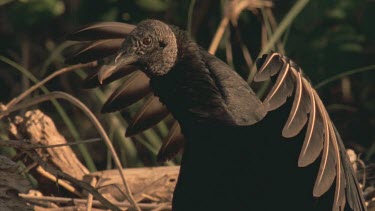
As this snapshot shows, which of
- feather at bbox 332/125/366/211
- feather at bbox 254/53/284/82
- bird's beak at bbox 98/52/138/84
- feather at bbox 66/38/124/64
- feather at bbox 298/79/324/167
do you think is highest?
feather at bbox 254/53/284/82

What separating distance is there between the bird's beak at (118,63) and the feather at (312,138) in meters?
0.61

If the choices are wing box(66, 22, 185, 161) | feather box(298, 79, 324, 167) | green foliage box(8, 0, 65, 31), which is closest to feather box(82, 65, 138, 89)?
wing box(66, 22, 185, 161)

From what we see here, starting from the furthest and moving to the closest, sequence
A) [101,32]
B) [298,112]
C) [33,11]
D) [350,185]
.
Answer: [33,11]
[101,32]
[350,185]
[298,112]

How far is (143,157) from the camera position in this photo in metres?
6.37

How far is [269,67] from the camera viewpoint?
3.65 m

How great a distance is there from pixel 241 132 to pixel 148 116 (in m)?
0.84

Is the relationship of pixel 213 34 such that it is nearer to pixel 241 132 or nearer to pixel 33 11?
pixel 33 11

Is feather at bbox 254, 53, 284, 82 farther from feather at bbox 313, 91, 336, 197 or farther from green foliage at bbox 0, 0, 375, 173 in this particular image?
green foliage at bbox 0, 0, 375, 173

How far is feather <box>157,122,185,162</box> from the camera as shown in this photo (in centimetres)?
473

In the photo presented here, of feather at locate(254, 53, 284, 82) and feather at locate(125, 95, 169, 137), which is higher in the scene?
feather at locate(254, 53, 284, 82)

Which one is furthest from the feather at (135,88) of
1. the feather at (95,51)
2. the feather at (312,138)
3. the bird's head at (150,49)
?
the feather at (312,138)

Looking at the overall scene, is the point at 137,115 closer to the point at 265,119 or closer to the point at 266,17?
the point at 265,119

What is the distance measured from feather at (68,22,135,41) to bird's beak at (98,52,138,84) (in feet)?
2.02

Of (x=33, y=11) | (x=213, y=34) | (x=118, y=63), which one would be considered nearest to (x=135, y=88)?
(x=118, y=63)
